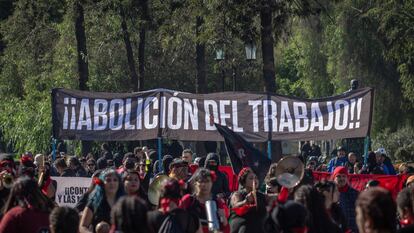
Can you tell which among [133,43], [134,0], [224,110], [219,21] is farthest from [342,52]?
[224,110]

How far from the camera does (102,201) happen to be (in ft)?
34.2

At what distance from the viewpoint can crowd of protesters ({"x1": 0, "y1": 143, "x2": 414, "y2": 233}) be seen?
7.00 metres

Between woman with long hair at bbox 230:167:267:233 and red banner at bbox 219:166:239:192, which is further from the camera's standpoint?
red banner at bbox 219:166:239:192

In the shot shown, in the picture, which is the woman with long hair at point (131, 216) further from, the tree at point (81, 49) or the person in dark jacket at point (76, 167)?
the tree at point (81, 49)

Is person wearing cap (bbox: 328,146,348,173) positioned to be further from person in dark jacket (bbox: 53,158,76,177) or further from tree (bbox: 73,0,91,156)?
tree (bbox: 73,0,91,156)

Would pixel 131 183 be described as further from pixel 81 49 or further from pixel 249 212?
pixel 81 49

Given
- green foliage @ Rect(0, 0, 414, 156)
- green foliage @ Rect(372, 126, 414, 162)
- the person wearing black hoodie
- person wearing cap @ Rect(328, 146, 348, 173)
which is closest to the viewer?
the person wearing black hoodie

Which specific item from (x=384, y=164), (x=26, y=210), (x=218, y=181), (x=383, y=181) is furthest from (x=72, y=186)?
(x=26, y=210)

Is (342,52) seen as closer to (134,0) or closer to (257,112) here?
(134,0)

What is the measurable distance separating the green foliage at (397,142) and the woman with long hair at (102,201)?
90.0 feet

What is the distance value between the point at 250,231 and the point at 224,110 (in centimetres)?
886

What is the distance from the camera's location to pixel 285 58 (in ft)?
Result: 228

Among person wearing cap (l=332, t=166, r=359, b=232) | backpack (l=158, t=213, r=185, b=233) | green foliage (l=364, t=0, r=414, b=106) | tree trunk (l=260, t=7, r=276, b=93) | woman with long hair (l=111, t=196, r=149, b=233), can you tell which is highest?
green foliage (l=364, t=0, r=414, b=106)

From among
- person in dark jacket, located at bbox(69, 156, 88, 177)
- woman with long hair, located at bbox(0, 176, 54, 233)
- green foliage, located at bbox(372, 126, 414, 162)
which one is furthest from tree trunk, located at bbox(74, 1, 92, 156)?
woman with long hair, located at bbox(0, 176, 54, 233)
